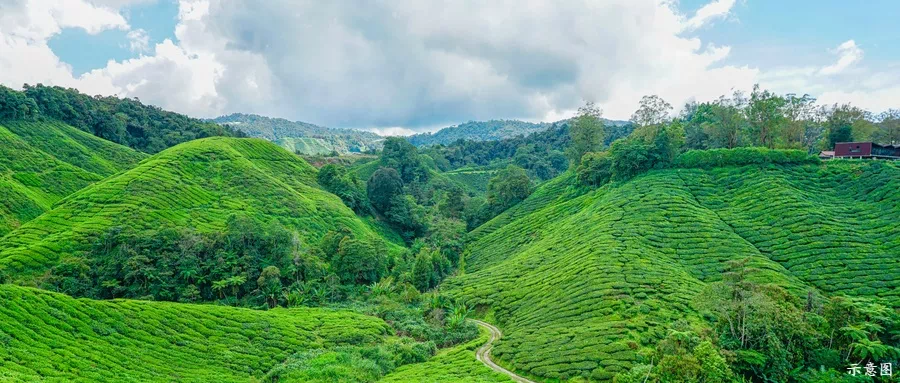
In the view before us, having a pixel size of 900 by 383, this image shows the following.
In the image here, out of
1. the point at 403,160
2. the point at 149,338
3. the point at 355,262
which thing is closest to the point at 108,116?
the point at 403,160

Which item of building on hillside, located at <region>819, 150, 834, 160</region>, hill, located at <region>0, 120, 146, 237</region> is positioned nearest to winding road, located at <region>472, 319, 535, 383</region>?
hill, located at <region>0, 120, 146, 237</region>

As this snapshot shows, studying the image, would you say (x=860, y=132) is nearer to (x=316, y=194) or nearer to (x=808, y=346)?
(x=808, y=346)

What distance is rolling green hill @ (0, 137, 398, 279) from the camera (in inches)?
1848

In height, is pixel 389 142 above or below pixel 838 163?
above

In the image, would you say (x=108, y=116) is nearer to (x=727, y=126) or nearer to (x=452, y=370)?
(x=452, y=370)

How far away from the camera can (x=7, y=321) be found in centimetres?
2780

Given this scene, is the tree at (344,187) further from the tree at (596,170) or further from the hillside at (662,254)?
the tree at (596,170)

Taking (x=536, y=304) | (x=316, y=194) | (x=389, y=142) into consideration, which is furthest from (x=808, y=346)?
(x=389, y=142)

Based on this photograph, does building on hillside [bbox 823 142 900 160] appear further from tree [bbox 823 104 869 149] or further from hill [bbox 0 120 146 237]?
→ hill [bbox 0 120 146 237]

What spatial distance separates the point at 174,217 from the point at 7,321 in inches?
1160

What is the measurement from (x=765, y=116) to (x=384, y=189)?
216 ft

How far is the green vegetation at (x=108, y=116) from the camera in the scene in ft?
276

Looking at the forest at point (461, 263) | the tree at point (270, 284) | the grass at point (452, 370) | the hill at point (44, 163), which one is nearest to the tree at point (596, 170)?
the forest at point (461, 263)

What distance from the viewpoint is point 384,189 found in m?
88.1
